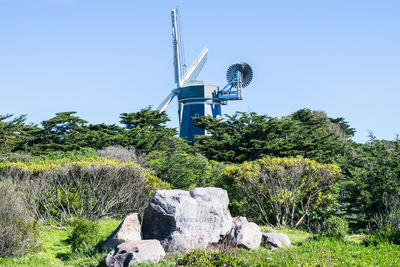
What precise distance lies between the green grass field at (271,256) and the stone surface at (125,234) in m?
0.30

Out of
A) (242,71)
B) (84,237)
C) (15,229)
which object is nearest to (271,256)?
(84,237)

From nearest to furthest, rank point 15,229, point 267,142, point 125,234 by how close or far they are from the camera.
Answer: point 15,229
point 125,234
point 267,142

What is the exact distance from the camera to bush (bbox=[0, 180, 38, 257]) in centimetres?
884

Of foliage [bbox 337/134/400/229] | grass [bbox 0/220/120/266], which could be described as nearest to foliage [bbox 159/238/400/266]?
grass [bbox 0/220/120/266]

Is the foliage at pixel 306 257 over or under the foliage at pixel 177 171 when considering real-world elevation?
under

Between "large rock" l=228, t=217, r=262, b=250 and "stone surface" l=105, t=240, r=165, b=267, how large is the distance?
204 cm

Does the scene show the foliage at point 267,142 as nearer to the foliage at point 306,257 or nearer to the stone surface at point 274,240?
the stone surface at point 274,240

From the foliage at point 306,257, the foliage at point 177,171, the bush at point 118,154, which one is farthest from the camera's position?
the bush at point 118,154

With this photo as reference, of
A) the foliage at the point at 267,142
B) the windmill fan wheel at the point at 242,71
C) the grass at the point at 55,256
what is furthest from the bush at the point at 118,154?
the windmill fan wheel at the point at 242,71

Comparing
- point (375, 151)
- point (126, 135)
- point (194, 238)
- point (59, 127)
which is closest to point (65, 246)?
point (194, 238)

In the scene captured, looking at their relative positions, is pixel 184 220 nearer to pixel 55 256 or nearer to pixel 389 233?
pixel 55 256

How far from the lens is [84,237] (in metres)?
9.94

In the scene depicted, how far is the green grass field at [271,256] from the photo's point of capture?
7.57 metres

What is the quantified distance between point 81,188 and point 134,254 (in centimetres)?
535
